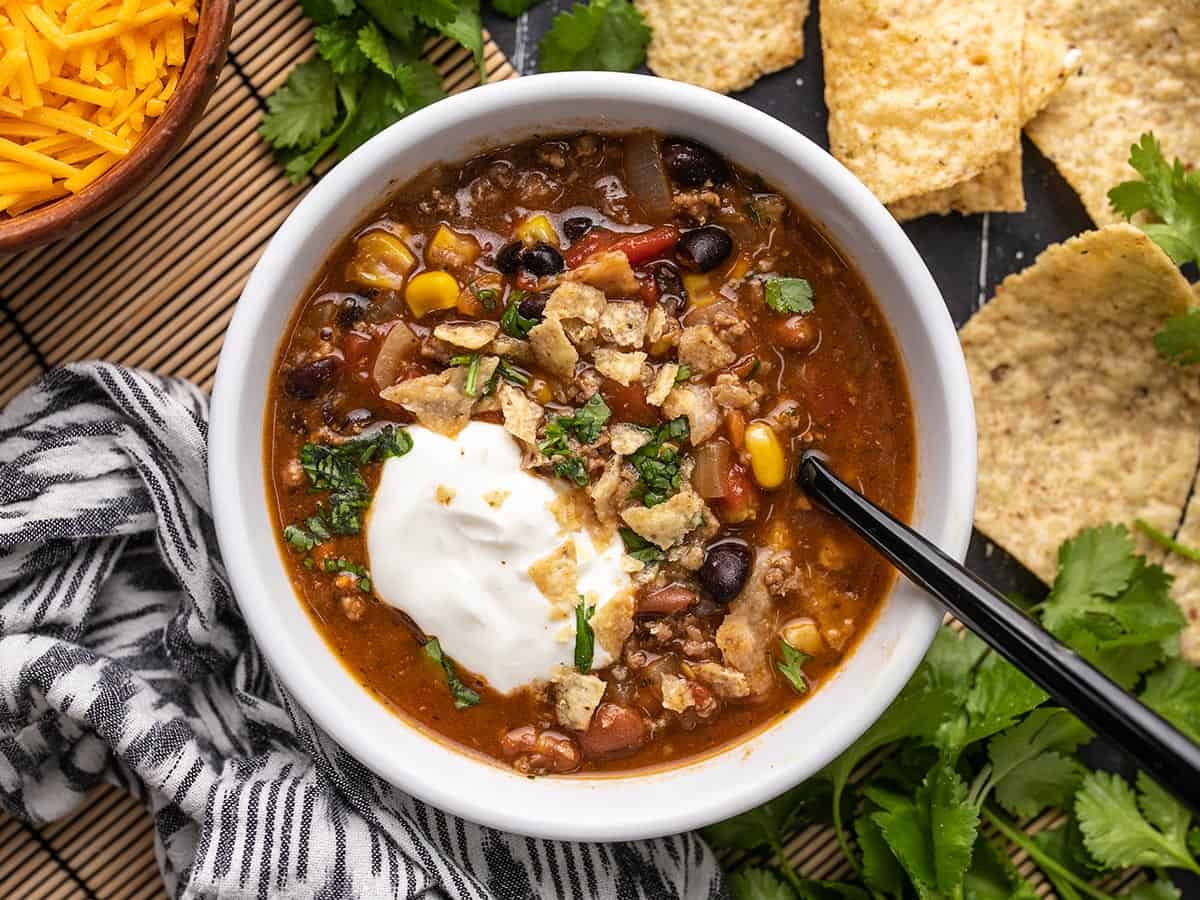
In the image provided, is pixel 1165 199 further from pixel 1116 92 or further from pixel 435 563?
pixel 435 563

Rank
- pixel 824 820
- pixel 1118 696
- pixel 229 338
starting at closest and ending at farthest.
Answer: pixel 1118 696 → pixel 229 338 → pixel 824 820

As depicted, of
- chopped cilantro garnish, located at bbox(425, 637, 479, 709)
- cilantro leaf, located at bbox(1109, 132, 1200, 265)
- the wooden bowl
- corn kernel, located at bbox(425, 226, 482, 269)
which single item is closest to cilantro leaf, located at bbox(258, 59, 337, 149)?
the wooden bowl

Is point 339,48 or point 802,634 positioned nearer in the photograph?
point 802,634

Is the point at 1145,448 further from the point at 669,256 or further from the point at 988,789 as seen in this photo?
the point at 669,256

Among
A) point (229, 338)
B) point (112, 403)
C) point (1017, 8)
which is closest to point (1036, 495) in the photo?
point (1017, 8)

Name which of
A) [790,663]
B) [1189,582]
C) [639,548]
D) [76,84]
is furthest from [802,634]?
[76,84]

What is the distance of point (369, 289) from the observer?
8.77 ft

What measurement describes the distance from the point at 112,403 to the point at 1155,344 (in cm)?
261

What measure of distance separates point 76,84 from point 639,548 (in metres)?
1.57

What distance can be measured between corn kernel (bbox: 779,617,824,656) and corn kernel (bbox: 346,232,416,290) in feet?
3.60

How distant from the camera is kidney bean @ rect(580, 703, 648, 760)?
2.67 metres

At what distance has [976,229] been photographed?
3.33 metres

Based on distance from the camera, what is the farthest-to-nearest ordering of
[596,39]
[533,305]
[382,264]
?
[596,39] < [382,264] < [533,305]

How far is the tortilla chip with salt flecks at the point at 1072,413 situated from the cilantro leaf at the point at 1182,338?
0.05m
